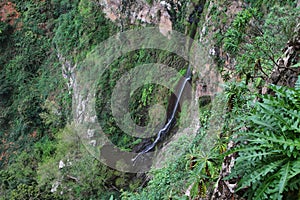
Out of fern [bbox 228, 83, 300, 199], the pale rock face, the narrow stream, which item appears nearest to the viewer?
fern [bbox 228, 83, 300, 199]

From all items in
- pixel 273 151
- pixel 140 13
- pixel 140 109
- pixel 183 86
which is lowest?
pixel 140 109

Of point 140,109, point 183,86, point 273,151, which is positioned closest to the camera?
point 273,151

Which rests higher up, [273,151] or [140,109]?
[273,151]

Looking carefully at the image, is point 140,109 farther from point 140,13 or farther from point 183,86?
point 140,13

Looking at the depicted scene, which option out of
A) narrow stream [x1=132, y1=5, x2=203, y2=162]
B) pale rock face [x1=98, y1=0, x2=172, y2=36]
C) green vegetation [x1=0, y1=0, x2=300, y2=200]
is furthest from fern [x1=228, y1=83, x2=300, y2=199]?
pale rock face [x1=98, y1=0, x2=172, y2=36]

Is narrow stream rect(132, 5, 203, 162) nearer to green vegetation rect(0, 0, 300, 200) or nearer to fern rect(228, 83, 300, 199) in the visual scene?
green vegetation rect(0, 0, 300, 200)

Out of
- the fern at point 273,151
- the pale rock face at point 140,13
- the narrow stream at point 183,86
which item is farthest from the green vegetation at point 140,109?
the pale rock face at point 140,13

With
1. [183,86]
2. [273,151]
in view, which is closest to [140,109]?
[183,86]

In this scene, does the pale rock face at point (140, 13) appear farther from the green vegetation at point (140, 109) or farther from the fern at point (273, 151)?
the fern at point (273, 151)
